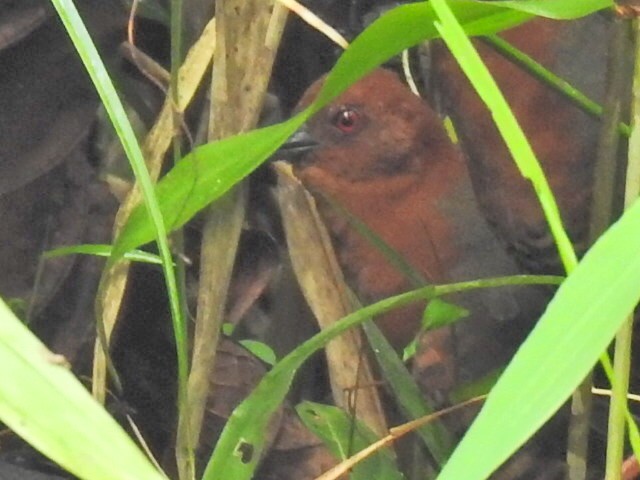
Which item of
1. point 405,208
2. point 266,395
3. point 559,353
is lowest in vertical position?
point 405,208

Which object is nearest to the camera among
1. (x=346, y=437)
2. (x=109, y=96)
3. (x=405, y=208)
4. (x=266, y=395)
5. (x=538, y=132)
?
(x=109, y=96)

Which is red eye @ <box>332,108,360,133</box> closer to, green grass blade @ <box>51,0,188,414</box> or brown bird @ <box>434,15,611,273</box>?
brown bird @ <box>434,15,611,273</box>

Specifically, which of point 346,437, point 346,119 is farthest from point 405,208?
point 346,437

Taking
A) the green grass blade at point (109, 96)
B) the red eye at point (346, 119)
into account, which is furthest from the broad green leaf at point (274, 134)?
the red eye at point (346, 119)

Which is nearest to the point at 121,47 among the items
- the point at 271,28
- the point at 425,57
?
the point at 271,28

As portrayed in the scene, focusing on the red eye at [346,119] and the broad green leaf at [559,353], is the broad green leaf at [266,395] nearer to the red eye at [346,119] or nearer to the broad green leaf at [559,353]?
the broad green leaf at [559,353]

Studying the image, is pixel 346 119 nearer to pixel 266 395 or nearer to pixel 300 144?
pixel 300 144

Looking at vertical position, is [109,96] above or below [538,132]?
above

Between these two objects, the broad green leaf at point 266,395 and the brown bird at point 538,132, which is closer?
the broad green leaf at point 266,395
